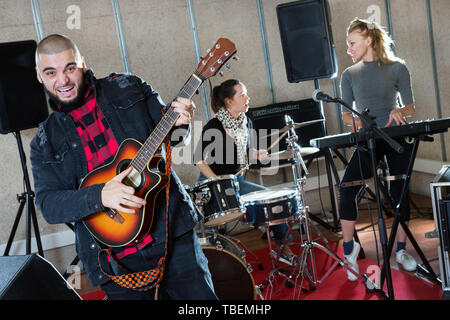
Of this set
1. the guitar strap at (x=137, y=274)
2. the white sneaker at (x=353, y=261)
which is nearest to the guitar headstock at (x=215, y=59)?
the guitar strap at (x=137, y=274)

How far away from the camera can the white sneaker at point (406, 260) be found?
3.45 m

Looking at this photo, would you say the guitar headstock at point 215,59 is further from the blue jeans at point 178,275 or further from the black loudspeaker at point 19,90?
the black loudspeaker at point 19,90

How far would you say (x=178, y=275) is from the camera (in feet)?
5.91

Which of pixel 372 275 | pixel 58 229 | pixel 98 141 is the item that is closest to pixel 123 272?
pixel 98 141

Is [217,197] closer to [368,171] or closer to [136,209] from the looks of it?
[368,171]

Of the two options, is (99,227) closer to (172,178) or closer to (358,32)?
(172,178)

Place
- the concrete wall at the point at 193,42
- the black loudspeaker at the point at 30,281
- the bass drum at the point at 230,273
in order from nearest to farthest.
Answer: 1. the black loudspeaker at the point at 30,281
2. the bass drum at the point at 230,273
3. the concrete wall at the point at 193,42

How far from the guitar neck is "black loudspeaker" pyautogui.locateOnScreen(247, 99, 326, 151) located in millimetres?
3186

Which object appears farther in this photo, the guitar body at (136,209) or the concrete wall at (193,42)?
the concrete wall at (193,42)

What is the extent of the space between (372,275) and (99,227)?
2.31 meters

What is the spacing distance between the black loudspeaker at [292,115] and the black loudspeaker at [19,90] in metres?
2.08

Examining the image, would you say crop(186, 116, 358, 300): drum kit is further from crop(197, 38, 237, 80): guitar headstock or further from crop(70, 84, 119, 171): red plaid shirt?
crop(197, 38, 237, 80): guitar headstock

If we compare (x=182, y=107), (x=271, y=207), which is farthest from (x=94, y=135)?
(x=271, y=207)

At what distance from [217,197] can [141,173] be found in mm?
1354
